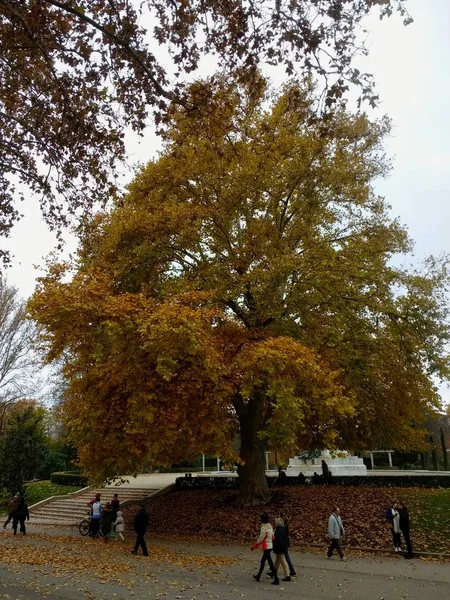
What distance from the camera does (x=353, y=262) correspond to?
15.7 metres

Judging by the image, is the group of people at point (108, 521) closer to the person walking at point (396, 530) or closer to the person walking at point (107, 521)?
the person walking at point (107, 521)

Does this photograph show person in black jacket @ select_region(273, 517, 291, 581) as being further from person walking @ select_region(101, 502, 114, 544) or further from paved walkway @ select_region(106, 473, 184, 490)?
paved walkway @ select_region(106, 473, 184, 490)

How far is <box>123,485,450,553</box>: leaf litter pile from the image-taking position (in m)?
14.4

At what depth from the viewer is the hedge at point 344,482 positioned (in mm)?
23422

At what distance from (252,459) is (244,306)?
5626mm

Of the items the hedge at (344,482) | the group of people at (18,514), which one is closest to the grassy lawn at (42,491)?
the hedge at (344,482)

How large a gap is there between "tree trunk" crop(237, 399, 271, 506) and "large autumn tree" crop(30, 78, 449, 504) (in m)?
0.05

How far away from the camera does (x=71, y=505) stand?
25547 mm

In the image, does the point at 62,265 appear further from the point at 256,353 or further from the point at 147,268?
the point at 256,353


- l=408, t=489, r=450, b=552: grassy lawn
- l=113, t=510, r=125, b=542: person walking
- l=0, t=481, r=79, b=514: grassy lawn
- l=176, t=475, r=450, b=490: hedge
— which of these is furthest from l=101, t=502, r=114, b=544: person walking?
l=0, t=481, r=79, b=514: grassy lawn

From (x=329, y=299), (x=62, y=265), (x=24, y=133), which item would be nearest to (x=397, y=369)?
(x=329, y=299)

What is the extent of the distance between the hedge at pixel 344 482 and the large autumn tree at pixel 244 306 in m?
6.11

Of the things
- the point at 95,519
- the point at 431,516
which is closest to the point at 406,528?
the point at 431,516

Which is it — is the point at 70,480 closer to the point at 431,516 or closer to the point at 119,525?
the point at 119,525
